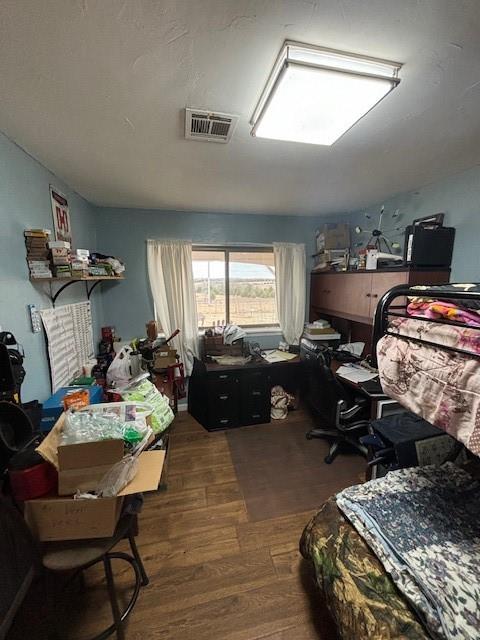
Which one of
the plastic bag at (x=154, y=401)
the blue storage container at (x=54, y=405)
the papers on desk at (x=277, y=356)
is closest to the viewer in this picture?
the blue storage container at (x=54, y=405)

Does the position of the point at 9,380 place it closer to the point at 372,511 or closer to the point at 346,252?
the point at 372,511

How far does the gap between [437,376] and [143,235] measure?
2.93 m

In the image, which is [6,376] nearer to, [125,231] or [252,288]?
[125,231]

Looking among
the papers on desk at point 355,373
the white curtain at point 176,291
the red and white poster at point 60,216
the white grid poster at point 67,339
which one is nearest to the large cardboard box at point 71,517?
the white grid poster at point 67,339

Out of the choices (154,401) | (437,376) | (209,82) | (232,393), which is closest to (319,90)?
(209,82)

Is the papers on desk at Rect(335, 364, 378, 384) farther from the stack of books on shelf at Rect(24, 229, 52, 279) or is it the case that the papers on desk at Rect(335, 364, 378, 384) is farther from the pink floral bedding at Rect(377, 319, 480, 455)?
the stack of books on shelf at Rect(24, 229, 52, 279)

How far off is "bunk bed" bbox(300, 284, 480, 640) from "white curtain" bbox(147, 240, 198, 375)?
2195 millimetres

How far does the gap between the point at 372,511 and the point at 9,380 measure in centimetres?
174

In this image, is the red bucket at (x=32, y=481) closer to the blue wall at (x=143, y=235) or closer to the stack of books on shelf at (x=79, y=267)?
the stack of books on shelf at (x=79, y=267)

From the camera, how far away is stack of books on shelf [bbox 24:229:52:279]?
149cm

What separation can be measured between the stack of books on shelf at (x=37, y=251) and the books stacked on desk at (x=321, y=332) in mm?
2702

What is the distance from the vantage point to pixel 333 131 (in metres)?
1.26

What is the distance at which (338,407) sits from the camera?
2184 mm

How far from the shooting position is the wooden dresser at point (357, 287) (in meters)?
2.00
